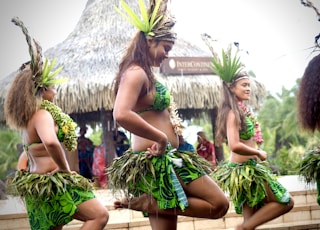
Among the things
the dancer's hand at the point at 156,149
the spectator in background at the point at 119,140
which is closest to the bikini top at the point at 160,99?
the dancer's hand at the point at 156,149

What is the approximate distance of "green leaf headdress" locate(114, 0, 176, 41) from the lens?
2578mm

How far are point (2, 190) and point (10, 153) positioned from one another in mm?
11635

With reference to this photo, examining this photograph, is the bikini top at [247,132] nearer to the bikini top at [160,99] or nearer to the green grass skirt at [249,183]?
the green grass skirt at [249,183]

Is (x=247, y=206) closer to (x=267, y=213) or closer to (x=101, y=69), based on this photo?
(x=267, y=213)

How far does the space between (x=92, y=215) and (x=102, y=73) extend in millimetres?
5415

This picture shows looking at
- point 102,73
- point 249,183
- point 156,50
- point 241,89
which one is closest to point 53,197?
point 156,50

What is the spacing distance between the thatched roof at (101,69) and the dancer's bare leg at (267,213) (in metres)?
4.36

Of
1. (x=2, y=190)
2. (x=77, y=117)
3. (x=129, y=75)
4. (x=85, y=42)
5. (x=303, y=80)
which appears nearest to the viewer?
(x=129, y=75)

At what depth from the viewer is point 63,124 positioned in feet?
9.89

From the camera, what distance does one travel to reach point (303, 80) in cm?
321

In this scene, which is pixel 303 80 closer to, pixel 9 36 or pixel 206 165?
pixel 206 165

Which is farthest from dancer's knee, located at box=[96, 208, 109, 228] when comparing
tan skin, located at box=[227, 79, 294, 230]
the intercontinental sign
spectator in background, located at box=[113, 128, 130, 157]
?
spectator in background, located at box=[113, 128, 130, 157]

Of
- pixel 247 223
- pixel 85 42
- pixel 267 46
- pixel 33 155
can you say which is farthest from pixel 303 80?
pixel 267 46

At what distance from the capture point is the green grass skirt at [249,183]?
3471 mm
